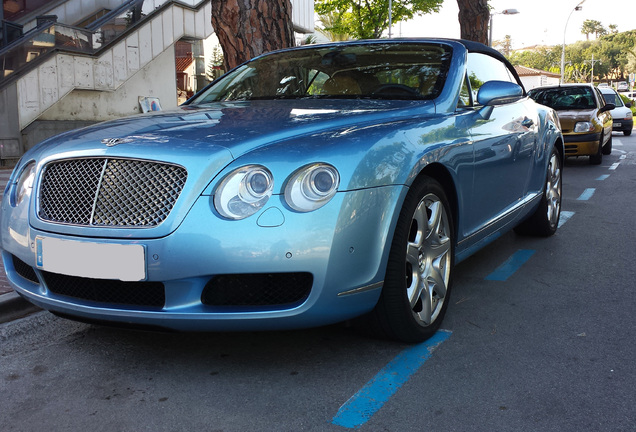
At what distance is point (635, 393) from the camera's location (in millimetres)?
2701

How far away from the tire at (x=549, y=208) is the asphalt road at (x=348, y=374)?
1.48m

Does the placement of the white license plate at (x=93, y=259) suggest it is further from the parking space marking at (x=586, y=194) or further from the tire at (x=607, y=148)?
the tire at (x=607, y=148)

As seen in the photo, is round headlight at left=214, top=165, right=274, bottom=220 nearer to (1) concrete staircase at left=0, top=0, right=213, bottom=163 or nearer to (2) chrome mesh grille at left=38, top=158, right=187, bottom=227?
(2) chrome mesh grille at left=38, top=158, right=187, bottom=227

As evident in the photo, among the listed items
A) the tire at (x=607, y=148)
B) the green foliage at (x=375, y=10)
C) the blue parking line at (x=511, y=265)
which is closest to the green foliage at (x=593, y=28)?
the green foliage at (x=375, y=10)

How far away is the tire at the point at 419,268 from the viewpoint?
297 cm

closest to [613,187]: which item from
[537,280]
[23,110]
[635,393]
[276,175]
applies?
[537,280]

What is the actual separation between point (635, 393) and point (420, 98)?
5.91 ft

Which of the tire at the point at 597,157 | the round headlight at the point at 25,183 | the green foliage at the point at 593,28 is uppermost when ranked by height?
the green foliage at the point at 593,28

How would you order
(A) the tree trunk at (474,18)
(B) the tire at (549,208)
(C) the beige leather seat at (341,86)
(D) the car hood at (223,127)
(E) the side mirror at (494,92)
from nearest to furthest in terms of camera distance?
(D) the car hood at (223,127)
(C) the beige leather seat at (341,86)
(E) the side mirror at (494,92)
(B) the tire at (549,208)
(A) the tree trunk at (474,18)

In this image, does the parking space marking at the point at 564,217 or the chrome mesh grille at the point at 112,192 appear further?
the parking space marking at the point at 564,217

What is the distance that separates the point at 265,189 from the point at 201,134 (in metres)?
0.45

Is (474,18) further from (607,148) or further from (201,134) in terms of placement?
(201,134)

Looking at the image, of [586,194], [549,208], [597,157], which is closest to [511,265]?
[549,208]

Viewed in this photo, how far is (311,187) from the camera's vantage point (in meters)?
2.65
